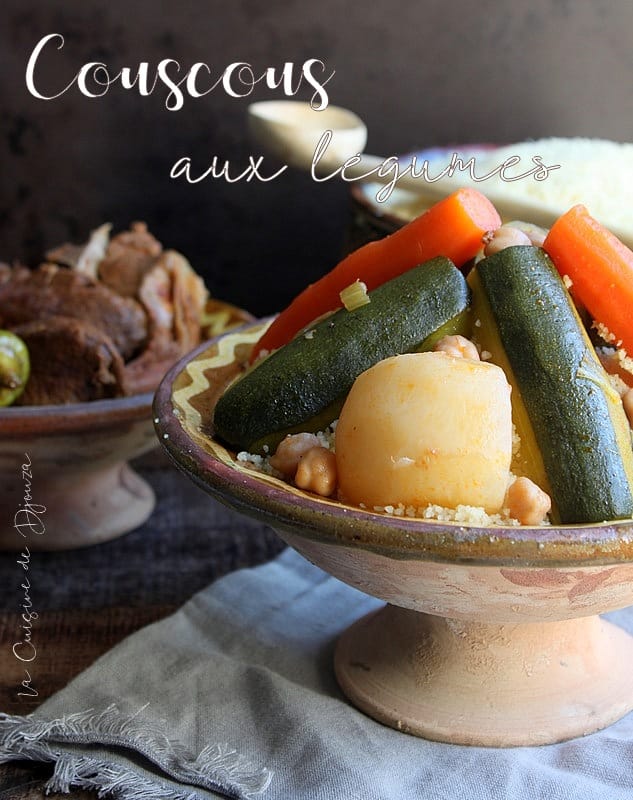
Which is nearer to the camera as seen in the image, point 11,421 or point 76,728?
point 76,728

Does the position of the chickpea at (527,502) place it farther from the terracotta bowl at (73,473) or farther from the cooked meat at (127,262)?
the cooked meat at (127,262)

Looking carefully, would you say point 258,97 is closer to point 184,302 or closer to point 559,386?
point 184,302

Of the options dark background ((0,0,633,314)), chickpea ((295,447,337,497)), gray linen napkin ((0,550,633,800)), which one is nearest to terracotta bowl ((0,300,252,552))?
gray linen napkin ((0,550,633,800))

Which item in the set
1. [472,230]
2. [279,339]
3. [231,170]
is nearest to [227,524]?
[279,339]

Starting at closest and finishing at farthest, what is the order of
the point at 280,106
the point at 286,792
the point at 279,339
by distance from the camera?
the point at 286,792
the point at 279,339
the point at 280,106

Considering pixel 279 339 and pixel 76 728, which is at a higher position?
pixel 279 339

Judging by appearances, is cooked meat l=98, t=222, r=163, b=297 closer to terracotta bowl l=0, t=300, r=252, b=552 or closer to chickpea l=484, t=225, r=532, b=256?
terracotta bowl l=0, t=300, r=252, b=552

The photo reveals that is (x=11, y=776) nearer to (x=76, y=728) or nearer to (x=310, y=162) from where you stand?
(x=76, y=728)
